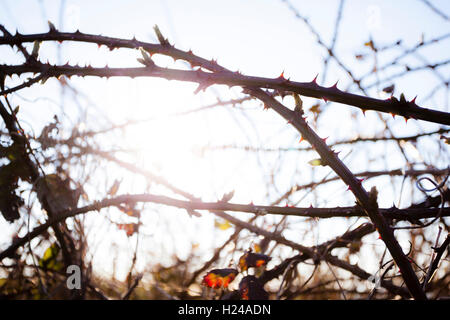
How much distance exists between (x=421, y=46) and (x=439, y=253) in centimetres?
121

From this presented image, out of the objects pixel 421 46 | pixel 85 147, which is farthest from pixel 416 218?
pixel 85 147

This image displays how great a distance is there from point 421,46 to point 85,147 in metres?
1.97

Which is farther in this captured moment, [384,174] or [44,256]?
[44,256]

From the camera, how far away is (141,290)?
273 centimetres
